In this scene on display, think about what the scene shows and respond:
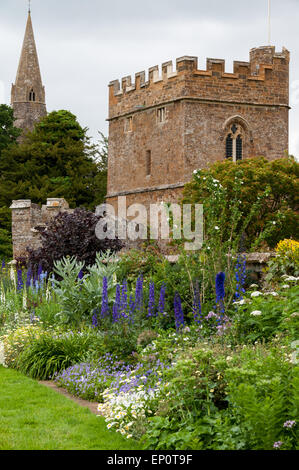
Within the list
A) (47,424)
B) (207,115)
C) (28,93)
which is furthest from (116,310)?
(28,93)

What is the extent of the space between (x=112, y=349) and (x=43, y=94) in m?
54.7

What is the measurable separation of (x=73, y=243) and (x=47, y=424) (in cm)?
809

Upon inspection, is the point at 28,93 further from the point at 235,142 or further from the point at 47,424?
the point at 47,424

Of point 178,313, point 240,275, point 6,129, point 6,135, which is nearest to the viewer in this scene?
point 178,313

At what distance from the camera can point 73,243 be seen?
14.1 meters

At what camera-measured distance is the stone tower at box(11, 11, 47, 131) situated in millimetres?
58781

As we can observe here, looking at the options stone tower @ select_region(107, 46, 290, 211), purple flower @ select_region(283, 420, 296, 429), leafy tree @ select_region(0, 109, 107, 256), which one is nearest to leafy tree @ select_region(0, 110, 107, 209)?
leafy tree @ select_region(0, 109, 107, 256)

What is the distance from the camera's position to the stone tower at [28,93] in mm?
58781

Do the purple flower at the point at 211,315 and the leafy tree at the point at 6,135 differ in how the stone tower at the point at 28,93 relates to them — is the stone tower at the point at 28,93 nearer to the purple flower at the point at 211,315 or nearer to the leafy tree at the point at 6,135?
the leafy tree at the point at 6,135

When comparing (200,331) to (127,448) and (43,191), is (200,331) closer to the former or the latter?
(127,448)

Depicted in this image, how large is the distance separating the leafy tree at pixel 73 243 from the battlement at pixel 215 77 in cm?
1706

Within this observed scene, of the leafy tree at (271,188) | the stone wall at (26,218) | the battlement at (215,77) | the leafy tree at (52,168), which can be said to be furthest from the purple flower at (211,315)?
the leafy tree at (52,168)

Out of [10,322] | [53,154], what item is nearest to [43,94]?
[53,154]

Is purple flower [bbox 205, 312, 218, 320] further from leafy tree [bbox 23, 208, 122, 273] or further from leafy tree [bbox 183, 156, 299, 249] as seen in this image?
leafy tree [bbox 183, 156, 299, 249]
